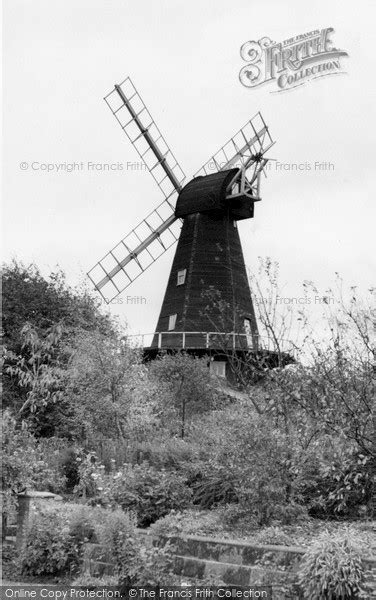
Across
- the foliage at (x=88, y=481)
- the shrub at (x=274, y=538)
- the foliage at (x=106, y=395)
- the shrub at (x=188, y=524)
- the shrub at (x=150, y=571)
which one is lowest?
the shrub at (x=150, y=571)

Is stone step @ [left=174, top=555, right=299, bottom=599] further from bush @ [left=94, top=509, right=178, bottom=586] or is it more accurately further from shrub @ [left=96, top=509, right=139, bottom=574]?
shrub @ [left=96, top=509, right=139, bottom=574]

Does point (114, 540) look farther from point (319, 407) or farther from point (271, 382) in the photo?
point (271, 382)

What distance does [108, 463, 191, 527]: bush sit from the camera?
12.5 m

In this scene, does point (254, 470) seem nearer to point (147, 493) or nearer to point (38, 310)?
point (147, 493)

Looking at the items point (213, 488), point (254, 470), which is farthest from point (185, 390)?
point (254, 470)

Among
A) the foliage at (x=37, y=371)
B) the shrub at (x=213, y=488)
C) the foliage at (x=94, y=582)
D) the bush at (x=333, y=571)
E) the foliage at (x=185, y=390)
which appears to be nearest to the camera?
the bush at (x=333, y=571)

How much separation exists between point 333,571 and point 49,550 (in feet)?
14.2

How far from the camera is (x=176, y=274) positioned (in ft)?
116
